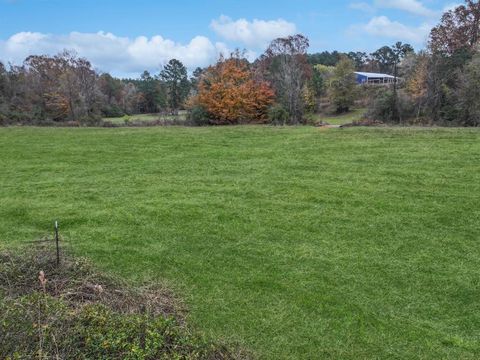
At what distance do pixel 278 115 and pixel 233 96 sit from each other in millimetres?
2042

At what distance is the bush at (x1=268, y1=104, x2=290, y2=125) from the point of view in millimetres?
16875

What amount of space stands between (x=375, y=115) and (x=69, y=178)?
12.0 meters

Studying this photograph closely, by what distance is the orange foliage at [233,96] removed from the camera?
1744 cm

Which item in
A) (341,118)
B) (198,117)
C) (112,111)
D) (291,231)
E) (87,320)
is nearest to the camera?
(87,320)

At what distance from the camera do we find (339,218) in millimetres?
5895

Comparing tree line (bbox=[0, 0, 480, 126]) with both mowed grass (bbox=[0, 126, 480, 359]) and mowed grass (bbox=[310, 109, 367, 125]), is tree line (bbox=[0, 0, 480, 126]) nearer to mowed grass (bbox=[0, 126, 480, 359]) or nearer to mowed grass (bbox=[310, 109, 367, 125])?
mowed grass (bbox=[310, 109, 367, 125])

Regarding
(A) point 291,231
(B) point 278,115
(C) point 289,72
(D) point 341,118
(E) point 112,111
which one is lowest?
(A) point 291,231

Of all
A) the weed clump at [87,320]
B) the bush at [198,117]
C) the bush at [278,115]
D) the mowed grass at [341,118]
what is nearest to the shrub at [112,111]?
the bush at [198,117]

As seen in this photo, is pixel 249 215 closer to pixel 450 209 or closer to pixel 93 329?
pixel 450 209

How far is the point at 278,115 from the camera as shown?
1692cm

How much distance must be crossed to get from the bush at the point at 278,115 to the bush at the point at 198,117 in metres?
2.47

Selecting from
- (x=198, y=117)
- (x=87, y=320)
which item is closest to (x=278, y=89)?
(x=198, y=117)

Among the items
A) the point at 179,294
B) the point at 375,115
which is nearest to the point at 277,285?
the point at 179,294

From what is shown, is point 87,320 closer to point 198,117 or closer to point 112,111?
point 198,117
